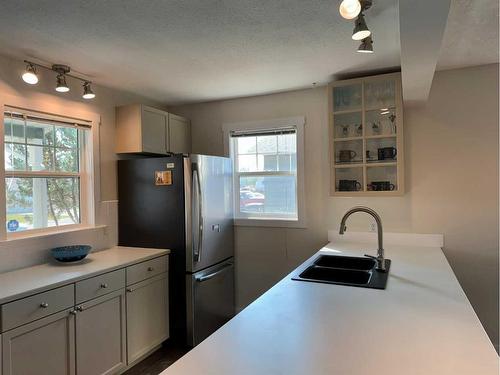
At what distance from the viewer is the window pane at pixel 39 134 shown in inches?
104

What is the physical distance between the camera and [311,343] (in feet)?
3.86

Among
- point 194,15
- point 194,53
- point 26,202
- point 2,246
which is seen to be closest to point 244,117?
point 194,53

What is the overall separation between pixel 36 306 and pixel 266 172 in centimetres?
228

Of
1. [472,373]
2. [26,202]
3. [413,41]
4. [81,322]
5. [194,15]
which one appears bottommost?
[81,322]

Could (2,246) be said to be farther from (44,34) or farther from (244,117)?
(244,117)

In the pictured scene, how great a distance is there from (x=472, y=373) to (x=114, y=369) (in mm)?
2334

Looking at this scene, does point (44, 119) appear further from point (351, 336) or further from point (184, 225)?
point (351, 336)

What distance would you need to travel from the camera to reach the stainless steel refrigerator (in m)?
2.97

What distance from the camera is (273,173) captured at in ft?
11.6

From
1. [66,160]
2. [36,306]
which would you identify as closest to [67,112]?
[66,160]

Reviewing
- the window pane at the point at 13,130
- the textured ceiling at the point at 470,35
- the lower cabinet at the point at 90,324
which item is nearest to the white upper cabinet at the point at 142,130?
the window pane at the point at 13,130

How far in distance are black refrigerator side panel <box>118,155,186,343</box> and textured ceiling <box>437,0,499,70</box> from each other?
213 centimetres

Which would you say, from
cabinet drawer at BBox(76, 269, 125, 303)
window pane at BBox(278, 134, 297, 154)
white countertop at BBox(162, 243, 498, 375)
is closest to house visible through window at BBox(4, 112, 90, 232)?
cabinet drawer at BBox(76, 269, 125, 303)

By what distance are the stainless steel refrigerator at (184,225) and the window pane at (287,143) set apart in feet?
2.06
